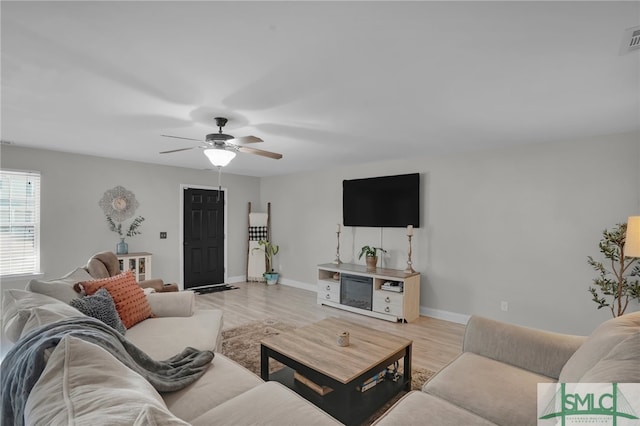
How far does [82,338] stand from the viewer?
4.17ft

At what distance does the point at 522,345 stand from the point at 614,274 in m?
2.24

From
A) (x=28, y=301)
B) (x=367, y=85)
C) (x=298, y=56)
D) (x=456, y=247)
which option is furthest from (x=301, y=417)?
(x=456, y=247)

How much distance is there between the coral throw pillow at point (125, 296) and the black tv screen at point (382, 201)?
3.45m

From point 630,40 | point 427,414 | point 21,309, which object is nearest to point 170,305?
point 21,309

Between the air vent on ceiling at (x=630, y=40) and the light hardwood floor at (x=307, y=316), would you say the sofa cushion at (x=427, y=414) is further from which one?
the air vent on ceiling at (x=630, y=40)

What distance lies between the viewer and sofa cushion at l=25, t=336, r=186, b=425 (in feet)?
2.34

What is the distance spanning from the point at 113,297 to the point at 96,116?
1.73 meters

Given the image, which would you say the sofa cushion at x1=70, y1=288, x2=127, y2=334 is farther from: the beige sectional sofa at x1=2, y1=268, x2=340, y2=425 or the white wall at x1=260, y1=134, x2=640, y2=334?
the white wall at x1=260, y1=134, x2=640, y2=334

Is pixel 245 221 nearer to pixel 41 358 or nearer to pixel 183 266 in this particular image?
pixel 183 266

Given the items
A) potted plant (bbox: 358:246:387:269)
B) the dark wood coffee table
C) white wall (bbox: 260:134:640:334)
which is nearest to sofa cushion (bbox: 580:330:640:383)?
the dark wood coffee table

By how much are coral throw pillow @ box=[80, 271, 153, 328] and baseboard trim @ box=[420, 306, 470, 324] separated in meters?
3.62

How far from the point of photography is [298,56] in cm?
184

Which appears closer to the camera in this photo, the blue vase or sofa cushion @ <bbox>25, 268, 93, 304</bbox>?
sofa cushion @ <bbox>25, 268, 93, 304</bbox>

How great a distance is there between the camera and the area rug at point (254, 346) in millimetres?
2632
